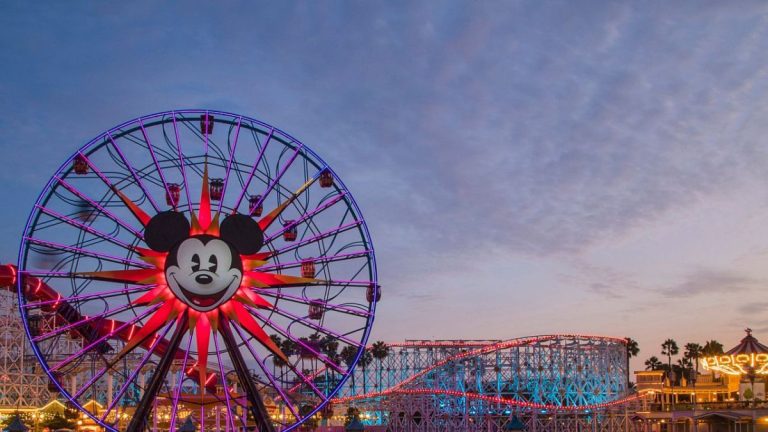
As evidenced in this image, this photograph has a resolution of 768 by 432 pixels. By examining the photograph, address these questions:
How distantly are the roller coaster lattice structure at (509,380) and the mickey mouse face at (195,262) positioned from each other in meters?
47.3

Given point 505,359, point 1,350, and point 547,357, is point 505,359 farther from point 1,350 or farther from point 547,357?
point 1,350

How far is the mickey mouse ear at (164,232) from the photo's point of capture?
92.4 ft

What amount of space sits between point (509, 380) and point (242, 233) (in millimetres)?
55886

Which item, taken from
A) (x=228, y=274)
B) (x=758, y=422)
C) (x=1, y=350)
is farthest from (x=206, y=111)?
(x=758, y=422)

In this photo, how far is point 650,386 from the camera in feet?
272

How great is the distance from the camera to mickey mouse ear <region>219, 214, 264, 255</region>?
1131 inches

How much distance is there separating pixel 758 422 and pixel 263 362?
46614 millimetres

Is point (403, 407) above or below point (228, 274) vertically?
below

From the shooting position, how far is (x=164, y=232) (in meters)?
28.2

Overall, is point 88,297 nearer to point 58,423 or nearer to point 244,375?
point 244,375

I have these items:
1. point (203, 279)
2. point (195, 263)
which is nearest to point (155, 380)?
point (203, 279)

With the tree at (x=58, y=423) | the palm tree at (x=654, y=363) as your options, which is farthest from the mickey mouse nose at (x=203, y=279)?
the palm tree at (x=654, y=363)

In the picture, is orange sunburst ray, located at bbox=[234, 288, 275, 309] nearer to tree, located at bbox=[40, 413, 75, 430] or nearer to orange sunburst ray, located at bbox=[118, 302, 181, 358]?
orange sunburst ray, located at bbox=[118, 302, 181, 358]

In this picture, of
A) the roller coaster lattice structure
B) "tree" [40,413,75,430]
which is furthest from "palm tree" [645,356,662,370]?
"tree" [40,413,75,430]
